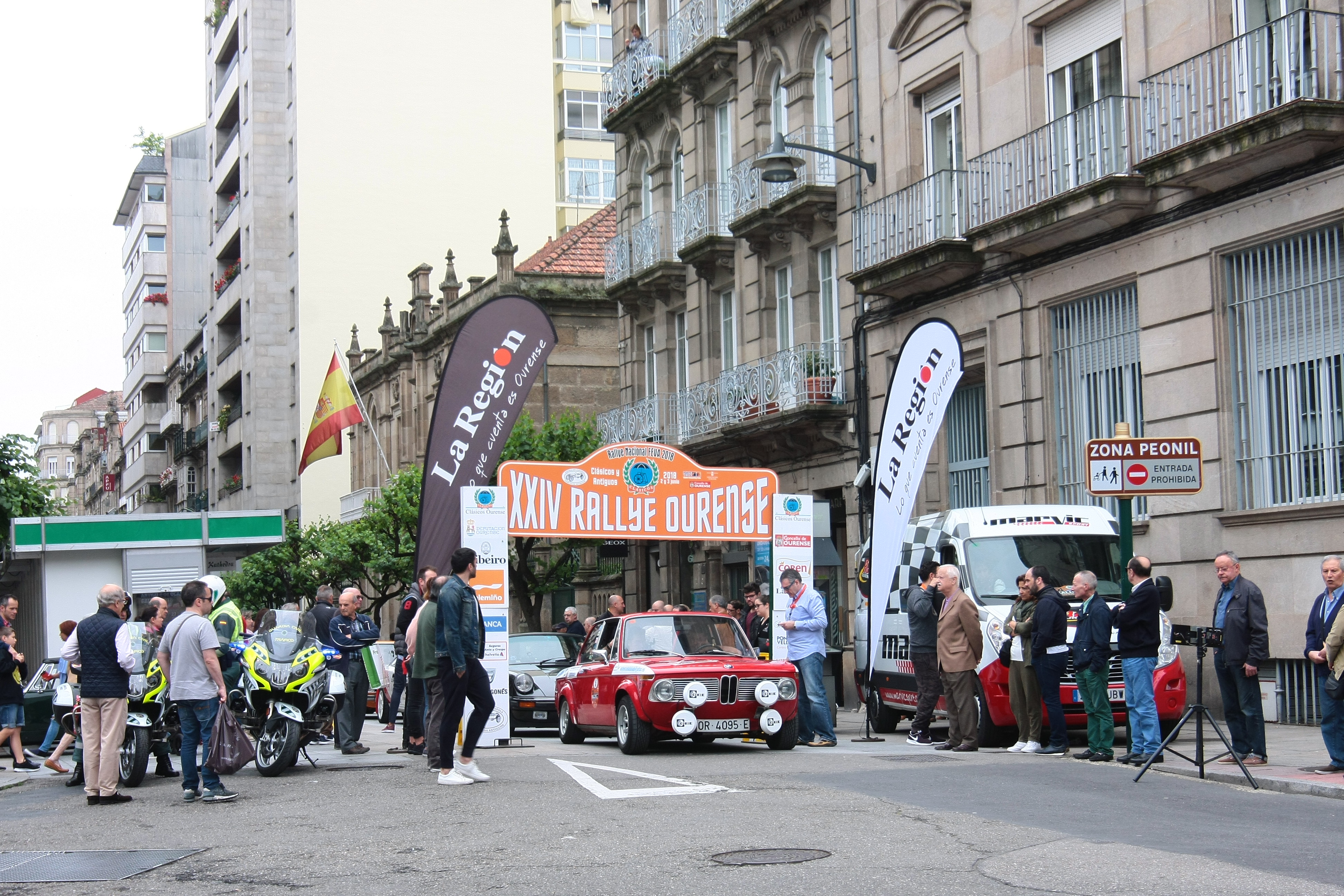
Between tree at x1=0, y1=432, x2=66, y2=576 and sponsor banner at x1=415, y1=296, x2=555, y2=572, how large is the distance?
62.7 feet

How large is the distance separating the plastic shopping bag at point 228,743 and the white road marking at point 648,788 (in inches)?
106

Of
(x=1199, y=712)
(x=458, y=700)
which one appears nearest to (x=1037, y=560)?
(x=1199, y=712)

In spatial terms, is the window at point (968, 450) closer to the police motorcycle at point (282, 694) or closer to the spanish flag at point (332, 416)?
the police motorcycle at point (282, 694)

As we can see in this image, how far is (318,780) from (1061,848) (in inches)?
293

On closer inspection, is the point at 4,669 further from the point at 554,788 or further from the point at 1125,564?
the point at 1125,564

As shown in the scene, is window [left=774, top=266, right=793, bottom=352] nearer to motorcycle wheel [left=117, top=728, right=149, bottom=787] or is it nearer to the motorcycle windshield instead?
the motorcycle windshield

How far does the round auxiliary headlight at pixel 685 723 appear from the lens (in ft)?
49.5

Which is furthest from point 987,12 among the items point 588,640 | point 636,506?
point 588,640

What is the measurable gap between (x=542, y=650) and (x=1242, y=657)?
1060cm

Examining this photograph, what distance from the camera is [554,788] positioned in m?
12.1

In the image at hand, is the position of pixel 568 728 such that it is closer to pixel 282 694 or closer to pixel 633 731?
pixel 633 731

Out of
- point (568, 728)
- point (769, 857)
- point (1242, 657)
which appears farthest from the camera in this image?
point (568, 728)

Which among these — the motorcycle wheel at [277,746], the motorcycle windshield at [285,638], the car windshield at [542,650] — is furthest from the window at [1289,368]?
the motorcycle wheel at [277,746]

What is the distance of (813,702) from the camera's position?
16.5 meters
